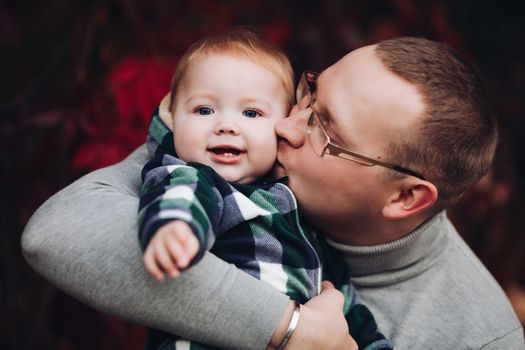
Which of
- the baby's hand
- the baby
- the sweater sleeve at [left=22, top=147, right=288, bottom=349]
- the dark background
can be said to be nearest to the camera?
the baby's hand

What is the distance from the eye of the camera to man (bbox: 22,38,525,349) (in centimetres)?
137

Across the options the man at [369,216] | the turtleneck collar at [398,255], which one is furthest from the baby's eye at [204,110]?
the turtleneck collar at [398,255]

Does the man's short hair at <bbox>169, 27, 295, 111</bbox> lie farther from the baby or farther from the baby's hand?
the baby's hand

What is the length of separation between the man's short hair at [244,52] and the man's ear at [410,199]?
0.43m

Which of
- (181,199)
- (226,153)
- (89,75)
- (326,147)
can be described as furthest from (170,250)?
(89,75)

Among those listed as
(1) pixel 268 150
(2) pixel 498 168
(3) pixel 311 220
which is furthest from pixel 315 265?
(2) pixel 498 168

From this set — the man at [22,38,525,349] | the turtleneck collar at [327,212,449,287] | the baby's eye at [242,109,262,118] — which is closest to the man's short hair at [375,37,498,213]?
the man at [22,38,525,349]

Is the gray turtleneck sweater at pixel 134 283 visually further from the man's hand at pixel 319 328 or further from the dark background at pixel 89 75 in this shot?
the dark background at pixel 89 75

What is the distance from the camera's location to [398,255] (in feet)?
5.92

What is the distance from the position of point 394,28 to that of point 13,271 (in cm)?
195

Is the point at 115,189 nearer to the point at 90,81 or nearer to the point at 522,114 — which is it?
the point at 90,81

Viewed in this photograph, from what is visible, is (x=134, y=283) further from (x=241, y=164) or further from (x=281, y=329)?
(x=241, y=164)

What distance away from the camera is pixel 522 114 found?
3.77 m

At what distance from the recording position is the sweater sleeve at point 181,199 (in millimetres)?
1221
